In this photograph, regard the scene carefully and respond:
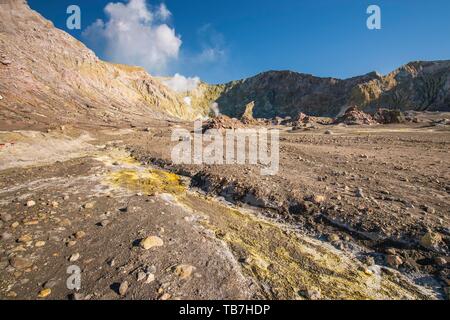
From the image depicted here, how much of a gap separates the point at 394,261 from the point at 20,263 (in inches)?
277

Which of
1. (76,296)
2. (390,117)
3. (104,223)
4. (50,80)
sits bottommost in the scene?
(76,296)

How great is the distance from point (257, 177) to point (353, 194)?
3471 mm

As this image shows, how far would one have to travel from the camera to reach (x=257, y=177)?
11.0m

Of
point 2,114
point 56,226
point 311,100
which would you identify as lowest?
point 56,226

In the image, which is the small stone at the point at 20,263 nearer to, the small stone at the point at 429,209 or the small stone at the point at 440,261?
the small stone at the point at 440,261

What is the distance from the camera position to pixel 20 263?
15.8 ft

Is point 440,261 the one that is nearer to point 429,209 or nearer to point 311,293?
point 429,209

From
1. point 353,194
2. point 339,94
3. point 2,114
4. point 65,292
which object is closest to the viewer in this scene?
point 65,292

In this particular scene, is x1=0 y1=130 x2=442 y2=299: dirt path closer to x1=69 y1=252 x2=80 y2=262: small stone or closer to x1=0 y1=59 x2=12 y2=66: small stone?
x1=69 y1=252 x2=80 y2=262: small stone

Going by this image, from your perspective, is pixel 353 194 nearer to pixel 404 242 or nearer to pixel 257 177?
pixel 404 242

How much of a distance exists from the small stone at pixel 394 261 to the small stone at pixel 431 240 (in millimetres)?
771

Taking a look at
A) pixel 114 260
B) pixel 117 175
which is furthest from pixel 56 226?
pixel 117 175

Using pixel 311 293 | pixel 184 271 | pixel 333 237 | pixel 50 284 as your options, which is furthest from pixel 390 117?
pixel 50 284

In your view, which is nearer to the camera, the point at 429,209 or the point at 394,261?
the point at 394,261
